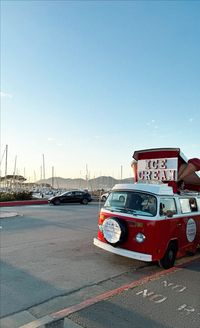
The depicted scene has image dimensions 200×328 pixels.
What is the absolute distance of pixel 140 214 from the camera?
781 centimetres

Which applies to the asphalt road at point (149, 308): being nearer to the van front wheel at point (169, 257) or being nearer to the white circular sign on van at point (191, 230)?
the van front wheel at point (169, 257)

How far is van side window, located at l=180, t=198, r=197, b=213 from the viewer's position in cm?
895

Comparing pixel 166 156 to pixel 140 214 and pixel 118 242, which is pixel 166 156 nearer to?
pixel 140 214

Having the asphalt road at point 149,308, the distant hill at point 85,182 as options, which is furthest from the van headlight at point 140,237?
the distant hill at point 85,182

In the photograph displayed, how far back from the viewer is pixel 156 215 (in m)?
7.68

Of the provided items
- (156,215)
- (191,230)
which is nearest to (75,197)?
(191,230)

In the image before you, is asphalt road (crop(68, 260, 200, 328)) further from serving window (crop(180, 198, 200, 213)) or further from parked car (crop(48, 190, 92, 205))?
parked car (crop(48, 190, 92, 205))

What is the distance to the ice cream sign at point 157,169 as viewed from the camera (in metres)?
9.34

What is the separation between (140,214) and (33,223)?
9173 mm

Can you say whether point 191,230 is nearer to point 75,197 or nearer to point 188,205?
point 188,205

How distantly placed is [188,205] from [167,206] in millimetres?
1403

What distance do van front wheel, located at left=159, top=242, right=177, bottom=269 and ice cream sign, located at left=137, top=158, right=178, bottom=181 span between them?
2.03 m

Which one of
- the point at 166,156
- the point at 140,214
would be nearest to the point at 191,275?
the point at 140,214

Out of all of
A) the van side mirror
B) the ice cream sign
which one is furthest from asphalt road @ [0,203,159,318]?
the ice cream sign
